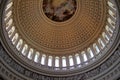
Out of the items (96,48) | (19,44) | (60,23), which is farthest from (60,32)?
(19,44)

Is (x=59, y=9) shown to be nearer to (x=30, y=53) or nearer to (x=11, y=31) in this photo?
(x=30, y=53)

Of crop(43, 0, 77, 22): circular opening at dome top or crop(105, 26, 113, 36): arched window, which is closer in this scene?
crop(105, 26, 113, 36): arched window

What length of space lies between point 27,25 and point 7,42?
798 centimetres

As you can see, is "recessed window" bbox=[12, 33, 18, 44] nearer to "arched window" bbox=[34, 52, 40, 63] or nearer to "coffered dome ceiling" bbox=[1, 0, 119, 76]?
"coffered dome ceiling" bbox=[1, 0, 119, 76]

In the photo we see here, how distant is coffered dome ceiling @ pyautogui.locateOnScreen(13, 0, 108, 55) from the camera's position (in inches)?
1291

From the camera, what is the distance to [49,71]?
29.1 m

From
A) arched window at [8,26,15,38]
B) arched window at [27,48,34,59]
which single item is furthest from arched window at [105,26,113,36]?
arched window at [8,26,15,38]

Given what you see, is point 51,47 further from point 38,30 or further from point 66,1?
point 66,1

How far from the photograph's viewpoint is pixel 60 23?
1404 inches

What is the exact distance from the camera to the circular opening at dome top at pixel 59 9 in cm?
3500

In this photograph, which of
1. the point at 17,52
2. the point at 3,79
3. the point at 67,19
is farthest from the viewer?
the point at 67,19

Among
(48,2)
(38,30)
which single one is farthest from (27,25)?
(48,2)

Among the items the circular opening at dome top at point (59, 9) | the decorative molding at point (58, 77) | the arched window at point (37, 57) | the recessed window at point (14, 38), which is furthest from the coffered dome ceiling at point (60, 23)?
the decorative molding at point (58, 77)

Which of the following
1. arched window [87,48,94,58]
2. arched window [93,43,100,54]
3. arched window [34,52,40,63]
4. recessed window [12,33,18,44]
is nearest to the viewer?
recessed window [12,33,18,44]
